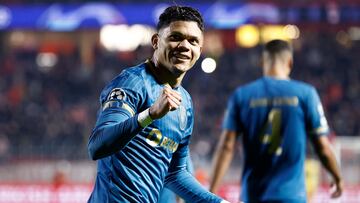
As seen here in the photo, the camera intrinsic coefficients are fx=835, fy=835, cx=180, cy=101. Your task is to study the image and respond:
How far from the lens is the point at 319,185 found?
627 inches

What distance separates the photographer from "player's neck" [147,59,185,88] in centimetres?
425

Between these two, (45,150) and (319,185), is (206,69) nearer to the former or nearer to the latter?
(45,150)

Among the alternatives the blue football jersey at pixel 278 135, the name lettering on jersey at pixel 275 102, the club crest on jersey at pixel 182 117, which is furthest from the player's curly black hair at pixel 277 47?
the club crest on jersey at pixel 182 117

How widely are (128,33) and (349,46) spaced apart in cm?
870

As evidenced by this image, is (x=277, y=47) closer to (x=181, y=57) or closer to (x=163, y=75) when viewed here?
(x=163, y=75)

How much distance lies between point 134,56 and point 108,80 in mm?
1285

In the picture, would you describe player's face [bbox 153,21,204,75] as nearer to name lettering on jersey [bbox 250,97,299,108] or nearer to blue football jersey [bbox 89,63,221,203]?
blue football jersey [bbox 89,63,221,203]

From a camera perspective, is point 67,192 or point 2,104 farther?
point 2,104

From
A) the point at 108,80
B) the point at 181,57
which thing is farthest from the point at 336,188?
the point at 108,80

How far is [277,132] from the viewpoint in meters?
6.14

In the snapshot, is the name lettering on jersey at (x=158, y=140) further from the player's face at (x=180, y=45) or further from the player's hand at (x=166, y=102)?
the player's hand at (x=166, y=102)

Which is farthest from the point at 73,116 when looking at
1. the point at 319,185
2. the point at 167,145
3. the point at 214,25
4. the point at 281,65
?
the point at 167,145

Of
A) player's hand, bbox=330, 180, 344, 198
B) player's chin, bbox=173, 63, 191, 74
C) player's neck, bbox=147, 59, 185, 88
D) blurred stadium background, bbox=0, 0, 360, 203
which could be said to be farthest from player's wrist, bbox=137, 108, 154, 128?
blurred stadium background, bbox=0, 0, 360, 203

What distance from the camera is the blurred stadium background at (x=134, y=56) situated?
26.7m
